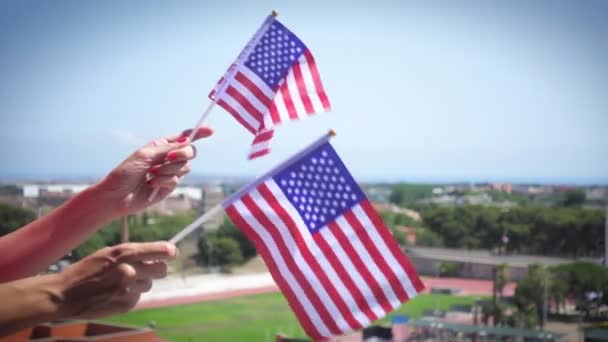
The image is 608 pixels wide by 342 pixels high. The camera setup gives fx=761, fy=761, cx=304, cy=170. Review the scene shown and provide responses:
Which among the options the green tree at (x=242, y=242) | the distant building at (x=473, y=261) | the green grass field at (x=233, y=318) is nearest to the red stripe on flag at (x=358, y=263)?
the green grass field at (x=233, y=318)

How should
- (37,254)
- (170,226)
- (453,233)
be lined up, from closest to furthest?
(37,254) < (170,226) < (453,233)

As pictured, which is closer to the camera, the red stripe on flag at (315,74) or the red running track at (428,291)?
the red stripe on flag at (315,74)

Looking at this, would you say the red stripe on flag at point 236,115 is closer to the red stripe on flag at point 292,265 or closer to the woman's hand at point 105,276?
the red stripe on flag at point 292,265

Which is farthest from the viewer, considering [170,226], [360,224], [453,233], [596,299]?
[453,233]

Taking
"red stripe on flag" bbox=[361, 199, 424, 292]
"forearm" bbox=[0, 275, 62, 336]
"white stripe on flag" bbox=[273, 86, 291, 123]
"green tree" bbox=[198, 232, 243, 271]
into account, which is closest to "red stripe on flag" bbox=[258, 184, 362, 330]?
"red stripe on flag" bbox=[361, 199, 424, 292]

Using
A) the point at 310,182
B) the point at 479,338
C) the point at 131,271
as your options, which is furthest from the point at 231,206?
the point at 479,338

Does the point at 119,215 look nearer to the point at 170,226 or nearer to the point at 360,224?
the point at 360,224

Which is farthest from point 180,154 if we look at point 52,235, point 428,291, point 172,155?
point 428,291
